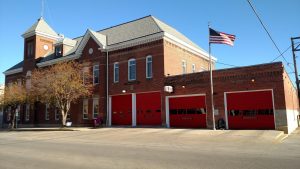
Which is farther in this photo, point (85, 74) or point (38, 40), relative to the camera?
point (38, 40)

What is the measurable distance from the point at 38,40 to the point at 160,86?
2195 centimetres

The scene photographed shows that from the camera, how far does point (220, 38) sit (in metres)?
22.0

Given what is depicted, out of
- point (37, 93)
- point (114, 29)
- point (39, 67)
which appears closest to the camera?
point (37, 93)

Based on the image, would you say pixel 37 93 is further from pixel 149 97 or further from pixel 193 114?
pixel 193 114

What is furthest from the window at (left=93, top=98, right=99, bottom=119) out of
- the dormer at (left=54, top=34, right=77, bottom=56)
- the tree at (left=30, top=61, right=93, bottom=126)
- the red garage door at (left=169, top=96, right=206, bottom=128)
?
the red garage door at (left=169, top=96, right=206, bottom=128)

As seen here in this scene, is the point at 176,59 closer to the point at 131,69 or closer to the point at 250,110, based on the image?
the point at 131,69

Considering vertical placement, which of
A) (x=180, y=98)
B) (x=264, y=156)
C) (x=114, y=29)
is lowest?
(x=264, y=156)

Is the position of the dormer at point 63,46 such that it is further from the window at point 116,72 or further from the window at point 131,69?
the window at point 131,69

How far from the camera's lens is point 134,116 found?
1136 inches

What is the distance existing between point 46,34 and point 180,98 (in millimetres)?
24413

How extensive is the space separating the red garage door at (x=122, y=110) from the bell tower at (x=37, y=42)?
16036mm

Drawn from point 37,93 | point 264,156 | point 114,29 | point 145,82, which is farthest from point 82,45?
point 264,156

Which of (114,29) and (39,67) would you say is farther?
(39,67)

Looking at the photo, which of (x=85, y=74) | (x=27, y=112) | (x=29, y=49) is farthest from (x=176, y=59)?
(x=27, y=112)
